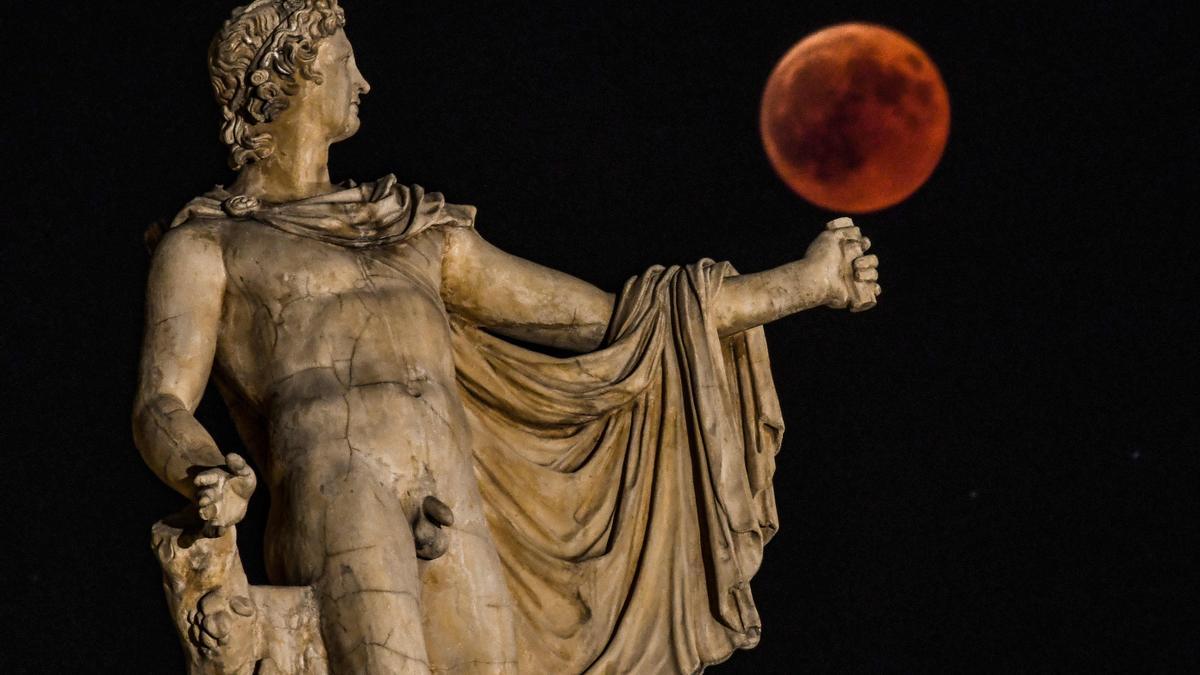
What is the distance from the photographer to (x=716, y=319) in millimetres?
7379

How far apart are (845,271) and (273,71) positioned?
147 centimetres

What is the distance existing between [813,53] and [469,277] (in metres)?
2.71

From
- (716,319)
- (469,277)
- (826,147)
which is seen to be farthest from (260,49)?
(826,147)

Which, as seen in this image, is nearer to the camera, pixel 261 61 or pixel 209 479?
pixel 209 479

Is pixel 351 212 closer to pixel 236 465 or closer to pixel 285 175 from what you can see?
pixel 285 175

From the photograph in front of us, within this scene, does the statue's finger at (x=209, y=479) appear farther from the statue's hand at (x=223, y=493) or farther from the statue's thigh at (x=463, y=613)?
the statue's thigh at (x=463, y=613)

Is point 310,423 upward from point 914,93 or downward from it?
downward

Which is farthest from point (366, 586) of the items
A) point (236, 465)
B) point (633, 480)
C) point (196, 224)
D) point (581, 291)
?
point (581, 291)

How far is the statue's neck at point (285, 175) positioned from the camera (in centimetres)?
707

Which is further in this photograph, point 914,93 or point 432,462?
point 914,93

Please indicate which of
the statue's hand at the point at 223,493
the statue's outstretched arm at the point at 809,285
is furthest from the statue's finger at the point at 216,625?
the statue's outstretched arm at the point at 809,285

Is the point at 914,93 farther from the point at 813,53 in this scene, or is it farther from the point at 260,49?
the point at 260,49

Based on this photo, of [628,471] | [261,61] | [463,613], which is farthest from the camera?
[628,471]

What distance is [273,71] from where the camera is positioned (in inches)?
276
